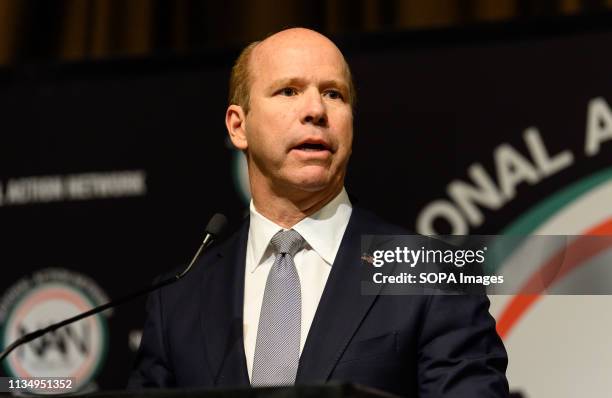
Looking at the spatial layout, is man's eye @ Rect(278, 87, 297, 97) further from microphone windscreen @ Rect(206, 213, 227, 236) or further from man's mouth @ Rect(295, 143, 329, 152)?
microphone windscreen @ Rect(206, 213, 227, 236)

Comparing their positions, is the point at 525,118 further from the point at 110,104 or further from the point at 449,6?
the point at 110,104

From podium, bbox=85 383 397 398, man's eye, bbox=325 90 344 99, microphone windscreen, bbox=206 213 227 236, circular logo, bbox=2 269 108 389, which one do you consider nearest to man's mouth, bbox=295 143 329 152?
man's eye, bbox=325 90 344 99

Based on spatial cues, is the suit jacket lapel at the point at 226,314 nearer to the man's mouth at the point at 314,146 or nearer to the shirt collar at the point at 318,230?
the shirt collar at the point at 318,230

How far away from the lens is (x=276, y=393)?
1.52 m

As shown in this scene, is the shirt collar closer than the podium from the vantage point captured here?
No

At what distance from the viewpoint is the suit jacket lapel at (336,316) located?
2.05 m

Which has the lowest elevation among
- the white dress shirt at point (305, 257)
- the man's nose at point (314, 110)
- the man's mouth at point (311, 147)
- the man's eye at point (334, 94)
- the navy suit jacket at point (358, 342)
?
the navy suit jacket at point (358, 342)

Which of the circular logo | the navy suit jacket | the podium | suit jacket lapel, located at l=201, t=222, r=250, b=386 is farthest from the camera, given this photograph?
the circular logo

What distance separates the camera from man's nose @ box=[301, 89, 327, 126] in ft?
7.27

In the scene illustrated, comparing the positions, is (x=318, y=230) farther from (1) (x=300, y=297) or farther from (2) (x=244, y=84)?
(2) (x=244, y=84)

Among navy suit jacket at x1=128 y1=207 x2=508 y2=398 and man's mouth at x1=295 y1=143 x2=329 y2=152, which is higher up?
man's mouth at x1=295 y1=143 x2=329 y2=152

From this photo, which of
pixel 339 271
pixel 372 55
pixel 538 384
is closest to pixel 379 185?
pixel 372 55

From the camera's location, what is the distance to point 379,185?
301 cm

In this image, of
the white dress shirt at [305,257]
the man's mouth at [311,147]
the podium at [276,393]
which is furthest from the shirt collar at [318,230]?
the podium at [276,393]
